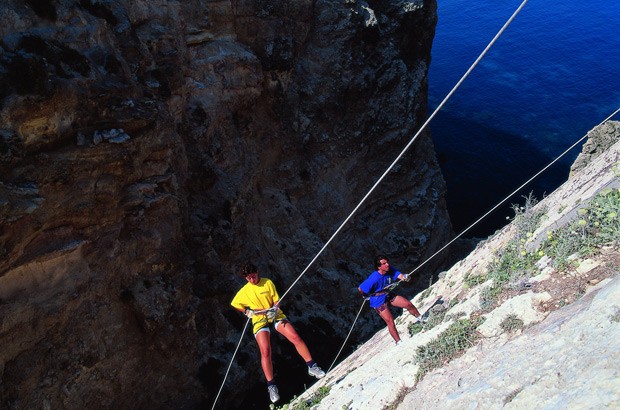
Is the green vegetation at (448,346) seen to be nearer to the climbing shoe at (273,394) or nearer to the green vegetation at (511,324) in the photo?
the green vegetation at (511,324)

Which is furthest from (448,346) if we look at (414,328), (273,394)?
(273,394)

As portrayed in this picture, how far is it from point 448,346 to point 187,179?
10.9 metres

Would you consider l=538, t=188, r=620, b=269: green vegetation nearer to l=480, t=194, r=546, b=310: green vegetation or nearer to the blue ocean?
l=480, t=194, r=546, b=310: green vegetation

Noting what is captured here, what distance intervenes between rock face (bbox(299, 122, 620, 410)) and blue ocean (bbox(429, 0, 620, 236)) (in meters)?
24.1

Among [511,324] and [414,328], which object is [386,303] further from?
[511,324]

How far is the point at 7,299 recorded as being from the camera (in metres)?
13.5

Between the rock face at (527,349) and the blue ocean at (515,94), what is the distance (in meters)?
24.1

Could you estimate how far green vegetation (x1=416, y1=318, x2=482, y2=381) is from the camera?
9148 mm

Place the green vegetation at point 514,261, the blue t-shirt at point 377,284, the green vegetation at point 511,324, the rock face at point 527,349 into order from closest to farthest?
the rock face at point 527,349, the green vegetation at point 511,324, the green vegetation at point 514,261, the blue t-shirt at point 377,284

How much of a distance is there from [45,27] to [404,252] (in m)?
16.9

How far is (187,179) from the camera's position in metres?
18.0

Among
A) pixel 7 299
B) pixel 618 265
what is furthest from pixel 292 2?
pixel 618 265

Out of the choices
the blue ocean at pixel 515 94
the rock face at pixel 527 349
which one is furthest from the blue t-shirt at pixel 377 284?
the blue ocean at pixel 515 94

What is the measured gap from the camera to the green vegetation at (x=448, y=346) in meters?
9.15
